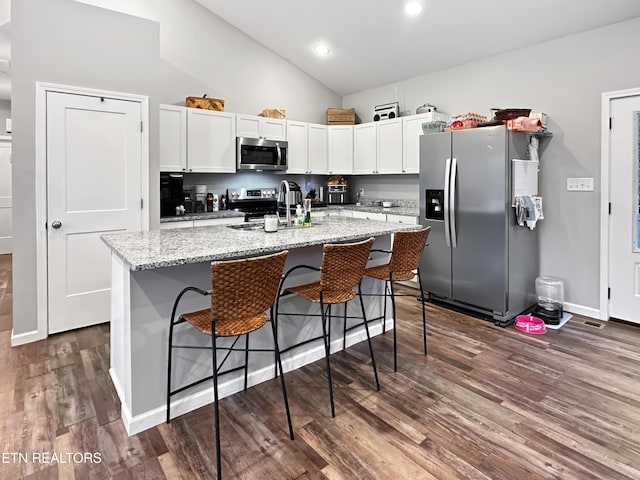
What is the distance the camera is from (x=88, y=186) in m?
3.42

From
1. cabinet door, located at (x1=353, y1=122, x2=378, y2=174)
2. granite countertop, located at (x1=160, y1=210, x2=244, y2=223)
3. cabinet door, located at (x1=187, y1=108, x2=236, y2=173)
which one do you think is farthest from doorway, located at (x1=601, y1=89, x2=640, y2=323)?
cabinet door, located at (x1=187, y1=108, x2=236, y2=173)

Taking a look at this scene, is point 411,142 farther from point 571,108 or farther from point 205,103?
point 205,103

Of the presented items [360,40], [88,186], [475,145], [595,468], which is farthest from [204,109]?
[595,468]

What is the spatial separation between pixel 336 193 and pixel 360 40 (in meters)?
2.20

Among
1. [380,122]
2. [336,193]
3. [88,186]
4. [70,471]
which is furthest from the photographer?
[336,193]

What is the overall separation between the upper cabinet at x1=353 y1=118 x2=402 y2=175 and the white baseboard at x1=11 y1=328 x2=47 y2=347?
4152 millimetres

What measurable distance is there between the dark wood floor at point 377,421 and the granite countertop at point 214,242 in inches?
36.6

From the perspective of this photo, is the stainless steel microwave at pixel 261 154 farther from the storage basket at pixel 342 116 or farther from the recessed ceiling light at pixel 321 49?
the recessed ceiling light at pixel 321 49

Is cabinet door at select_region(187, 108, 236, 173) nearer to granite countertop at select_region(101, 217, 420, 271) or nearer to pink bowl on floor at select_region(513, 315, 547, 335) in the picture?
granite countertop at select_region(101, 217, 420, 271)

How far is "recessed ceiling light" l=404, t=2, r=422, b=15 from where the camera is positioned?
371 cm

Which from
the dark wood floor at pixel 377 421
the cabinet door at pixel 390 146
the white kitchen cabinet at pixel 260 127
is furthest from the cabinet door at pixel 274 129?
the dark wood floor at pixel 377 421

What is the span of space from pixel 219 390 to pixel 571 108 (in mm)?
3984

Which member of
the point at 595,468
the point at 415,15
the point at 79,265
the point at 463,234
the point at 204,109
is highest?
the point at 415,15

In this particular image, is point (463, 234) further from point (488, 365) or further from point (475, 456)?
point (475, 456)
